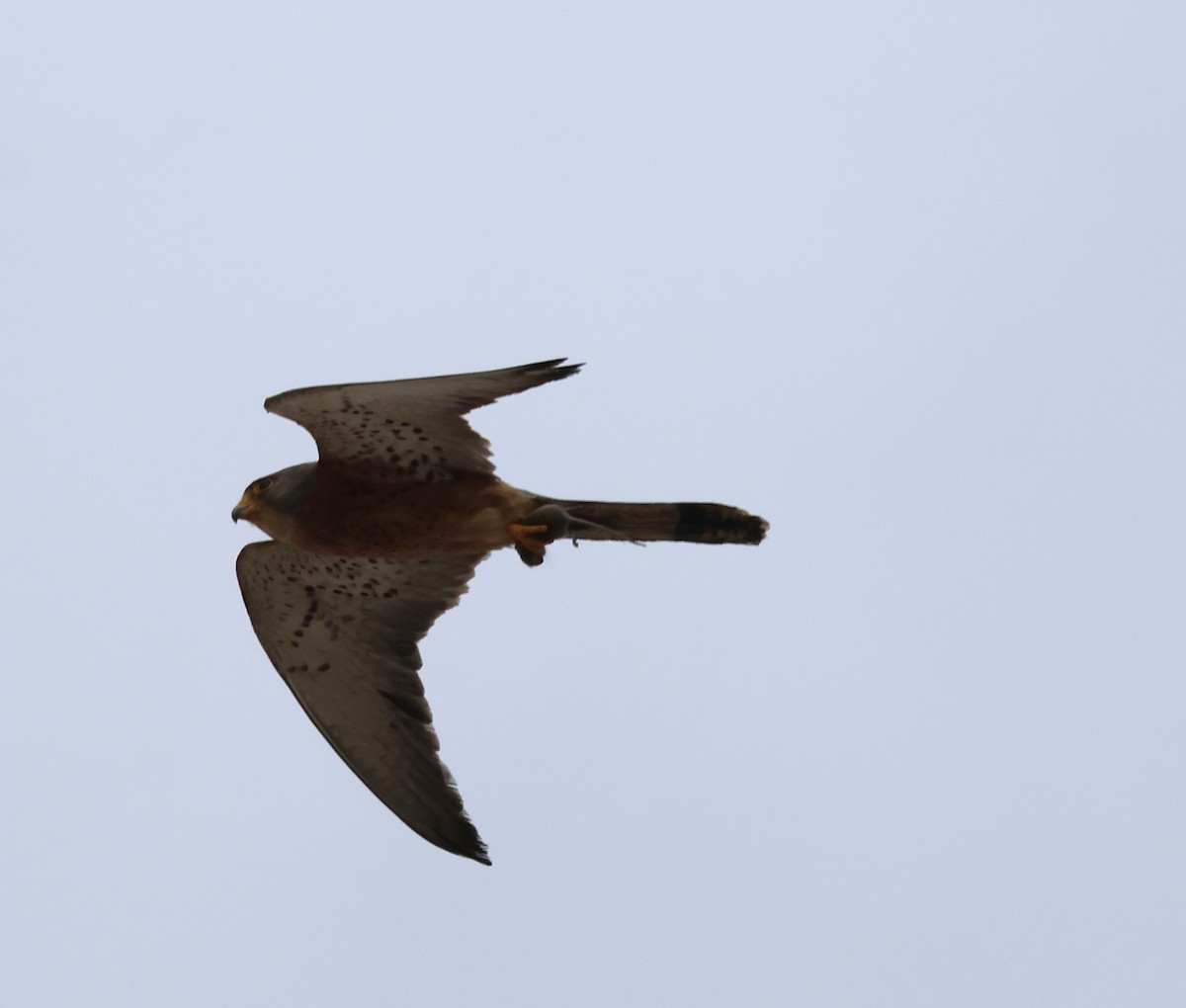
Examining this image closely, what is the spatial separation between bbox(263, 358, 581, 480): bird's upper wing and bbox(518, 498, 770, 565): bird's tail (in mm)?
578

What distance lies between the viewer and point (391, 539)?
31.1ft

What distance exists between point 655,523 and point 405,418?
1517 millimetres

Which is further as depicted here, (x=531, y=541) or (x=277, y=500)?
(x=277, y=500)

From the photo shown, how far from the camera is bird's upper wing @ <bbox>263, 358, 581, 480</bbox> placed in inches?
348

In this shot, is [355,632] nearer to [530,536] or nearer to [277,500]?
[277,500]

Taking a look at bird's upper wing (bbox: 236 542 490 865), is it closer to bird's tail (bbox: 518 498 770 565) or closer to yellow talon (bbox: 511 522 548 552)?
yellow talon (bbox: 511 522 548 552)

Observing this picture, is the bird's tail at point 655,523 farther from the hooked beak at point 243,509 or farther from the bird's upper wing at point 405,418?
the hooked beak at point 243,509

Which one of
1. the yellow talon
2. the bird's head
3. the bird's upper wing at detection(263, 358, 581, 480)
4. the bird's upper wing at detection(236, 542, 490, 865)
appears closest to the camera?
the bird's upper wing at detection(263, 358, 581, 480)

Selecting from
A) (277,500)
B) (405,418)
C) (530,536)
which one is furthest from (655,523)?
(277,500)

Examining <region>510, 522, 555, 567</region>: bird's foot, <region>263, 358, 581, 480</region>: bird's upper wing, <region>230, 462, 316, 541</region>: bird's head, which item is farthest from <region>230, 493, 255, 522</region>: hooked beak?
<region>510, 522, 555, 567</region>: bird's foot

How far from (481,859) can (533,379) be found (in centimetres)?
269

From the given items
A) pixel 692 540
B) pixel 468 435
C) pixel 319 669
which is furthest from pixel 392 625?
pixel 692 540

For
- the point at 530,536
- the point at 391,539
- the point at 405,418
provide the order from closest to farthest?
the point at 405,418 → the point at 530,536 → the point at 391,539

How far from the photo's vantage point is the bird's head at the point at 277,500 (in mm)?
9508
